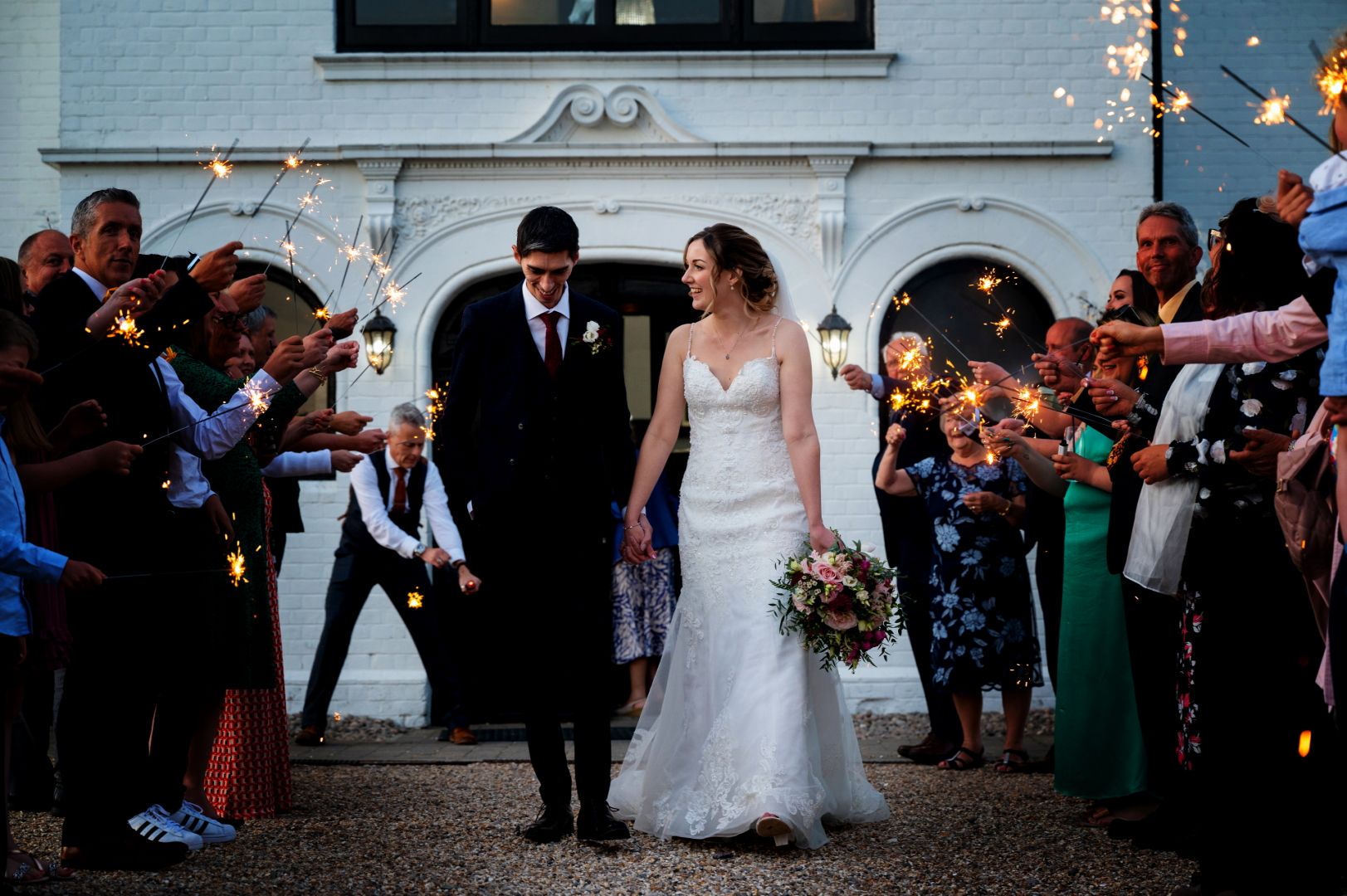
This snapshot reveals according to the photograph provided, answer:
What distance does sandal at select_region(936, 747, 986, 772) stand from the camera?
7.04 m

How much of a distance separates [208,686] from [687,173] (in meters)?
5.73

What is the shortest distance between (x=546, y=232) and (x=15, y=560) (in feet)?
6.89

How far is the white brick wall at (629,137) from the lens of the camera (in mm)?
A: 9742

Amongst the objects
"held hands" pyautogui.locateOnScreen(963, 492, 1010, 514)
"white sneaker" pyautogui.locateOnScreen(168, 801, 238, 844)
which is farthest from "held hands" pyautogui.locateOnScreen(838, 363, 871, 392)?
"white sneaker" pyautogui.locateOnScreen(168, 801, 238, 844)

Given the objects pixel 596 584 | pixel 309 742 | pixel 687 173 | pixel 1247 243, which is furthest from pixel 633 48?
pixel 1247 243

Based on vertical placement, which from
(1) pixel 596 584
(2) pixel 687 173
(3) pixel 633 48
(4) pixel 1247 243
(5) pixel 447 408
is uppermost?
(3) pixel 633 48

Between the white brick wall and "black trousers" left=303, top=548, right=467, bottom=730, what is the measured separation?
1108 mm

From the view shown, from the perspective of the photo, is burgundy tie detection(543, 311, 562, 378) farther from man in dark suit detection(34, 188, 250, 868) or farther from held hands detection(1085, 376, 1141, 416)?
held hands detection(1085, 376, 1141, 416)

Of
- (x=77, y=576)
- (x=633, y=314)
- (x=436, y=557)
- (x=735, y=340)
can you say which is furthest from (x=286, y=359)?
(x=633, y=314)

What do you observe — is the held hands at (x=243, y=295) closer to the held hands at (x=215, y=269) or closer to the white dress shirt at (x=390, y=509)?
the held hands at (x=215, y=269)

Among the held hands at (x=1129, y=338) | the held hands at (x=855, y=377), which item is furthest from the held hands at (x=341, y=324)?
the held hands at (x=855, y=377)

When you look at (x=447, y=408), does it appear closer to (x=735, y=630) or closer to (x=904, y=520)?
(x=735, y=630)

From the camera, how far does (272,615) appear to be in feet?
18.9

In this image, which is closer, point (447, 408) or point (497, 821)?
point (447, 408)
